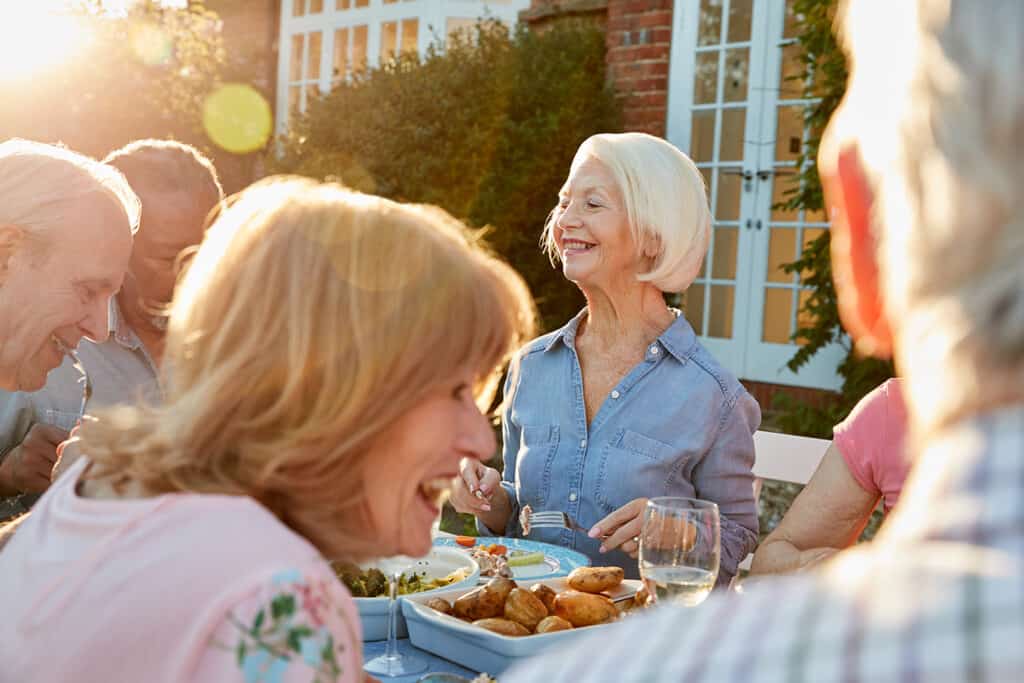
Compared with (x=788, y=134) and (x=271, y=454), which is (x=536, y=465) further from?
(x=788, y=134)

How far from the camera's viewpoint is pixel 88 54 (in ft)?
29.5

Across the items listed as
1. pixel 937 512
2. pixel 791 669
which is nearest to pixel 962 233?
pixel 937 512

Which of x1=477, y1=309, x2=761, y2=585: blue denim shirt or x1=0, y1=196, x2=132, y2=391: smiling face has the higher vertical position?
x1=0, y1=196, x2=132, y2=391: smiling face

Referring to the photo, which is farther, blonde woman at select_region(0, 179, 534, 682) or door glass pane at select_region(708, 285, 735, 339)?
door glass pane at select_region(708, 285, 735, 339)

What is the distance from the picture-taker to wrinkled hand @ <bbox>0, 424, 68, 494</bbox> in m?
2.54

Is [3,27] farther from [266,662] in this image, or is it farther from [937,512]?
[937,512]

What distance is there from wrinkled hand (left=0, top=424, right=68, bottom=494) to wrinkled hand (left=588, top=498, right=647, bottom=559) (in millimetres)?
1304

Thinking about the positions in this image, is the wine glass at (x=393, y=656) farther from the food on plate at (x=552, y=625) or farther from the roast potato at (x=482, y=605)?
the food on plate at (x=552, y=625)

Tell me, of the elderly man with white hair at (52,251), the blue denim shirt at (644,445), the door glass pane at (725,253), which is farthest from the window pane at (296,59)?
the elderly man with white hair at (52,251)

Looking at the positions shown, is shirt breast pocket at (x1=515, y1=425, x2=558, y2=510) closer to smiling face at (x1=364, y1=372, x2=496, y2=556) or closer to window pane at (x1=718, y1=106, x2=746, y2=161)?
smiling face at (x1=364, y1=372, x2=496, y2=556)

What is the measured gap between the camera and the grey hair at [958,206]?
0.61m

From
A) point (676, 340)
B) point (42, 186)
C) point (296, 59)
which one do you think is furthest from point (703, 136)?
point (42, 186)

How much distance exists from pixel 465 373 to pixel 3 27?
25.6 feet

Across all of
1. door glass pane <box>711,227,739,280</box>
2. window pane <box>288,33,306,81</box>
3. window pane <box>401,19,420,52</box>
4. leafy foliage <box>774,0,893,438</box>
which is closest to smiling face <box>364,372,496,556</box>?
leafy foliage <box>774,0,893,438</box>
